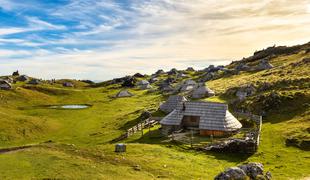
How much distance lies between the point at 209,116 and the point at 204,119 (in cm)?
89

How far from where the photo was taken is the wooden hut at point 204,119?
44.4m

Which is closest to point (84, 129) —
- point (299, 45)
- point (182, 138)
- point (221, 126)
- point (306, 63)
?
point (182, 138)

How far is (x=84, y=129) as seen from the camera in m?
61.4

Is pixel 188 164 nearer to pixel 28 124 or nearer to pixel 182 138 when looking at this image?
pixel 182 138

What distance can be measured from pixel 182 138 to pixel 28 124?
33397 mm

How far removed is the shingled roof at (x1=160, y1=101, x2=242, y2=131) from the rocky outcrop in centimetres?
2182

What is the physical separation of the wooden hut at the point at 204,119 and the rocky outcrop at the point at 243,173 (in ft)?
71.5

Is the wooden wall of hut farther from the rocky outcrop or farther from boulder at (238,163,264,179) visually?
boulder at (238,163,264,179)

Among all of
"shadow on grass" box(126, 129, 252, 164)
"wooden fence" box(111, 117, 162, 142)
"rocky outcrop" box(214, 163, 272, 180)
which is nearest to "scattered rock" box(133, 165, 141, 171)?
"rocky outcrop" box(214, 163, 272, 180)

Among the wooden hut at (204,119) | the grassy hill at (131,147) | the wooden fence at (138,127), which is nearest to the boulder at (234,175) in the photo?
the grassy hill at (131,147)

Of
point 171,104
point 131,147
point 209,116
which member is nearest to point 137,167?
point 131,147

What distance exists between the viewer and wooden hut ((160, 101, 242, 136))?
44406 mm

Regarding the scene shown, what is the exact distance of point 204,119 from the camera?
45.9 m

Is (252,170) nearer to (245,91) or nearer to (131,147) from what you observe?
(131,147)
